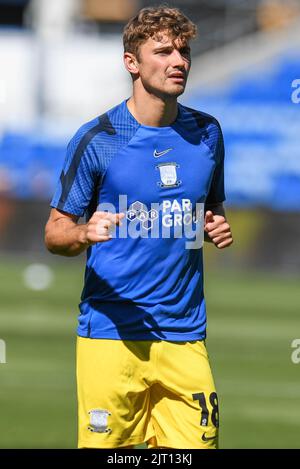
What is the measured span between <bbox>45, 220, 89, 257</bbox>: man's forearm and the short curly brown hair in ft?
2.96

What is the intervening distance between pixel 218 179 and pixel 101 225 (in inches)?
37.8

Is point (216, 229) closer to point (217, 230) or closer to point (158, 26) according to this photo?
point (217, 230)

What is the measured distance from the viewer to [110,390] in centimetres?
538

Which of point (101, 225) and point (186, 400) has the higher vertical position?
point (101, 225)

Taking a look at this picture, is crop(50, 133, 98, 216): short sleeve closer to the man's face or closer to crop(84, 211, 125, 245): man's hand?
Result: crop(84, 211, 125, 245): man's hand

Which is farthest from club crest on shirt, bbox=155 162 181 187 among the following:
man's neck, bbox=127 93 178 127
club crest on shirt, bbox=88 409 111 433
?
club crest on shirt, bbox=88 409 111 433

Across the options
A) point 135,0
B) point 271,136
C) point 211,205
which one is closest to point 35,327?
point 211,205

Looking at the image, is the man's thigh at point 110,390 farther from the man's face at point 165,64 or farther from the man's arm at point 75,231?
the man's face at point 165,64

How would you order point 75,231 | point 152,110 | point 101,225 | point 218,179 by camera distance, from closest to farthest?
point 101,225 → point 75,231 → point 152,110 → point 218,179

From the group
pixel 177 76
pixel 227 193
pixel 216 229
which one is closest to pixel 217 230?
pixel 216 229

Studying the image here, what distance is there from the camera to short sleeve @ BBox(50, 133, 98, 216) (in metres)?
5.29

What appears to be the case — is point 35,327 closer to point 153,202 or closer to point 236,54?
point 153,202

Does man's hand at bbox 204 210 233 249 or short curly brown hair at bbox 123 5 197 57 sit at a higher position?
short curly brown hair at bbox 123 5 197 57

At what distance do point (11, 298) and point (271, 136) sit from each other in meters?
10.9
